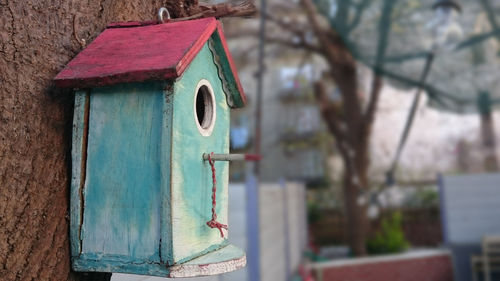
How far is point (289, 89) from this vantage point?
18672 mm

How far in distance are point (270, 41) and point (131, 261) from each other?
30.1ft

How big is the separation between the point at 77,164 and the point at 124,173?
0.11m

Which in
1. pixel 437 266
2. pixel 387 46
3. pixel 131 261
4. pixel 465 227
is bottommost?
pixel 437 266

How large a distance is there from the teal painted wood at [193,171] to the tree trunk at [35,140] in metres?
0.24

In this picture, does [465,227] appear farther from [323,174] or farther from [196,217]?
[323,174]

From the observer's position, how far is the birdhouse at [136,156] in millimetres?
1073

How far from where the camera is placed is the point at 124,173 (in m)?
1.12

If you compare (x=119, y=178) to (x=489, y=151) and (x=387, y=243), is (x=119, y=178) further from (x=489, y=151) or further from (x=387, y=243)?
(x=489, y=151)

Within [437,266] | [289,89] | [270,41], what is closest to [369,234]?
[437,266]

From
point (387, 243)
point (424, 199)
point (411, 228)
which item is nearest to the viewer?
point (387, 243)

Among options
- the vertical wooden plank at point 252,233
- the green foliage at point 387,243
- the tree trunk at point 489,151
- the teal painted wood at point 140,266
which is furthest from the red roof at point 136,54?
the tree trunk at point 489,151

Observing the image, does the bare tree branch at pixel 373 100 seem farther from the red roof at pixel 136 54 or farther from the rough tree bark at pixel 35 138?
the rough tree bark at pixel 35 138

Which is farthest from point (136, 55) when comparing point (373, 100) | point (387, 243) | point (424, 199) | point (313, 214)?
point (424, 199)

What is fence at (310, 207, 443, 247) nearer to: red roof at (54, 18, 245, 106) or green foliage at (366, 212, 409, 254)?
green foliage at (366, 212, 409, 254)
